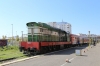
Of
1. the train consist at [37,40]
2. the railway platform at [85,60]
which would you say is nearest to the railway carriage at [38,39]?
the train consist at [37,40]

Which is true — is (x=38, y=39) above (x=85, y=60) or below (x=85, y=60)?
above

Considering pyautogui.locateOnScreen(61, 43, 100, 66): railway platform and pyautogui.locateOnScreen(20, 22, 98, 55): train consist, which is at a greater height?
pyautogui.locateOnScreen(20, 22, 98, 55): train consist

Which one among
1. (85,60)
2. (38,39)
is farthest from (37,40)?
(85,60)

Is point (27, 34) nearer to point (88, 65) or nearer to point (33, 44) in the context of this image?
point (33, 44)

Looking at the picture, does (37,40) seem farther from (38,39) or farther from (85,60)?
(85,60)

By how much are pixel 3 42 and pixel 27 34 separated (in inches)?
891

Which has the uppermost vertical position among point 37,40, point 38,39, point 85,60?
point 38,39

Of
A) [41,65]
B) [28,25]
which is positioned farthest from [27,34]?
[41,65]

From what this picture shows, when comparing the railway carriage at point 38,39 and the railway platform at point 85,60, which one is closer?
the railway platform at point 85,60

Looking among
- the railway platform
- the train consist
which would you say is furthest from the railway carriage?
the railway platform

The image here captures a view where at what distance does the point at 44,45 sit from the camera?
25406mm

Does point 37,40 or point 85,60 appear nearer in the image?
point 85,60

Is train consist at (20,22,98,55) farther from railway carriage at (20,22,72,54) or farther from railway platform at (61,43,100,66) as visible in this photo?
railway platform at (61,43,100,66)

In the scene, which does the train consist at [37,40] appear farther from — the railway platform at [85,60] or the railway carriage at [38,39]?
the railway platform at [85,60]
